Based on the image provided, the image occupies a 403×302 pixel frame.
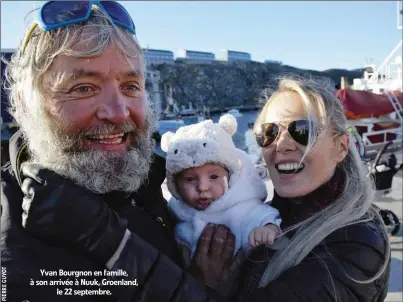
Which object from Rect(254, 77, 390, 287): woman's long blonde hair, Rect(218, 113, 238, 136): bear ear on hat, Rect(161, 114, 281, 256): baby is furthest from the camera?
Rect(218, 113, 238, 136): bear ear on hat

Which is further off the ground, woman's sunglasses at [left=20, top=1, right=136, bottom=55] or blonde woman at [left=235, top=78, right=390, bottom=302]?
woman's sunglasses at [left=20, top=1, right=136, bottom=55]

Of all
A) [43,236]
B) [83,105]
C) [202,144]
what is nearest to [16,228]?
[43,236]

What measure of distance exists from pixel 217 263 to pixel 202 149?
579 millimetres

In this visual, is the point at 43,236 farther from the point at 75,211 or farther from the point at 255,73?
the point at 255,73

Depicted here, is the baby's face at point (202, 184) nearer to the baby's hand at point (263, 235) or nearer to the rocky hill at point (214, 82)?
the baby's hand at point (263, 235)

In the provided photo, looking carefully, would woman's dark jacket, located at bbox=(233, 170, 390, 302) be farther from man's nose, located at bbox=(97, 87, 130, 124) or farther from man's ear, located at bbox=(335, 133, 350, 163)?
man's nose, located at bbox=(97, 87, 130, 124)

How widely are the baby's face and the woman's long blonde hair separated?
1.06ft

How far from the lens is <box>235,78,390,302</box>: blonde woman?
48.8 inches

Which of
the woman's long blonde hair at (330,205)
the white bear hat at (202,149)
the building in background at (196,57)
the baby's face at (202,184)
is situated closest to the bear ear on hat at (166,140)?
the white bear hat at (202,149)

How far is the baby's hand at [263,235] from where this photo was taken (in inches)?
58.7

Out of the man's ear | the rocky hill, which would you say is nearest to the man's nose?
the man's ear

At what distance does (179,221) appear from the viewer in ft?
6.08

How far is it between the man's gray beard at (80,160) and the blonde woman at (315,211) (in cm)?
61

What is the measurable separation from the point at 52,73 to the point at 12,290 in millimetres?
698
